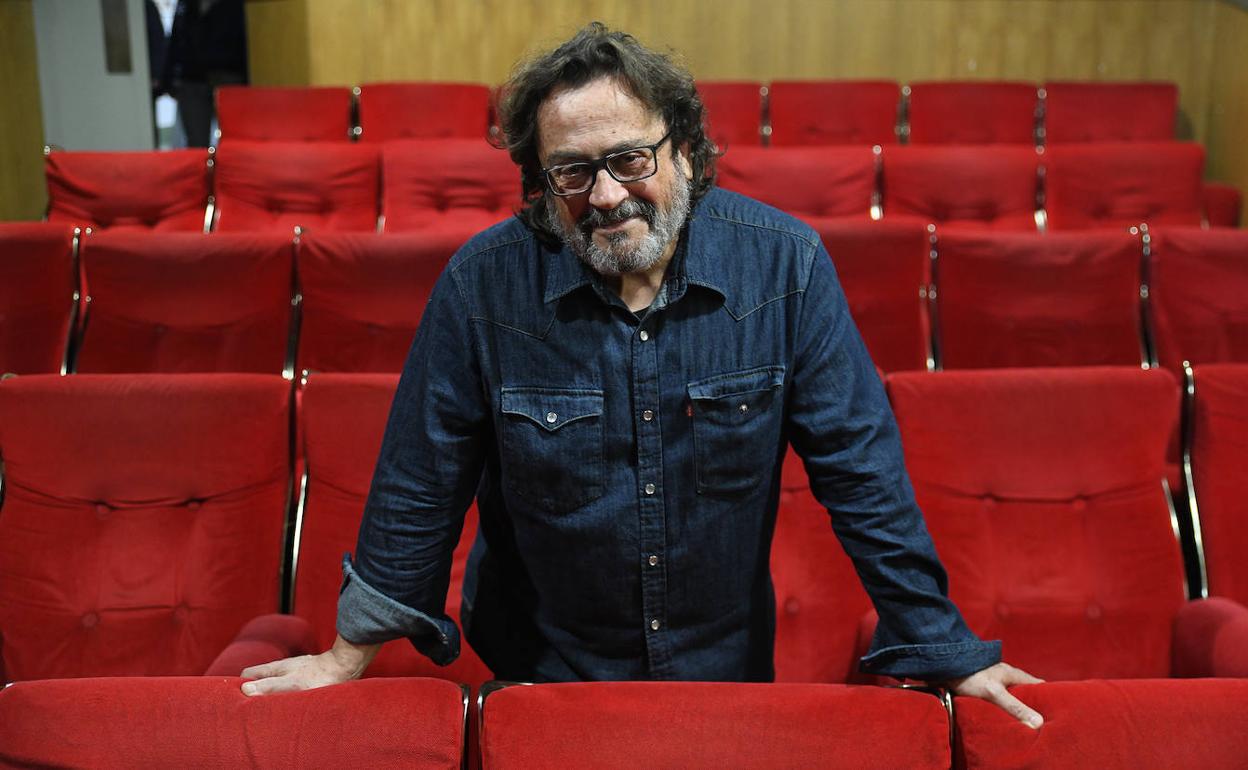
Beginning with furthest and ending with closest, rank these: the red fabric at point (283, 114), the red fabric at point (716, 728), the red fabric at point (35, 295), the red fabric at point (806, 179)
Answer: the red fabric at point (283, 114) < the red fabric at point (806, 179) < the red fabric at point (35, 295) < the red fabric at point (716, 728)

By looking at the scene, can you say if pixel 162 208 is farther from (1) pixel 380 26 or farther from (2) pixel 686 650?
(2) pixel 686 650

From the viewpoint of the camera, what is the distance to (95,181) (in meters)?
0.96

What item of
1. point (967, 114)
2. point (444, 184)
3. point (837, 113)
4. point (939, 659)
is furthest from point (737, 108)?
point (939, 659)

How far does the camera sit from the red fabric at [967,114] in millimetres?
1183

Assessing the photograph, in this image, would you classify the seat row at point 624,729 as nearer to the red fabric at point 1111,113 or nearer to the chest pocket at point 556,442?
the chest pocket at point 556,442

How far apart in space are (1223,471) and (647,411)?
0.33 meters

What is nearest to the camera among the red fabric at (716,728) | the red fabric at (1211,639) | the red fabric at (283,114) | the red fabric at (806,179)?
the red fabric at (716,728)

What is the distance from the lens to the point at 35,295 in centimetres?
69

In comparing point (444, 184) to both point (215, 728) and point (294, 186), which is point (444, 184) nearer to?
point (294, 186)

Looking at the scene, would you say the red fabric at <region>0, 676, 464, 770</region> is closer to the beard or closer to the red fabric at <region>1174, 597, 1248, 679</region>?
the beard

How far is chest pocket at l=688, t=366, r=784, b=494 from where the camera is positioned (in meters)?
0.33

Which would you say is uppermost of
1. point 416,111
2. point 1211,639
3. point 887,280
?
point 416,111

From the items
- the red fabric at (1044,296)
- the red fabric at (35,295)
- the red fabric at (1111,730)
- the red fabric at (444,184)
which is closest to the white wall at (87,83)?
the red fabric at (444,184)

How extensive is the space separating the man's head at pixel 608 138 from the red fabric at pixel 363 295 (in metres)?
0.38
